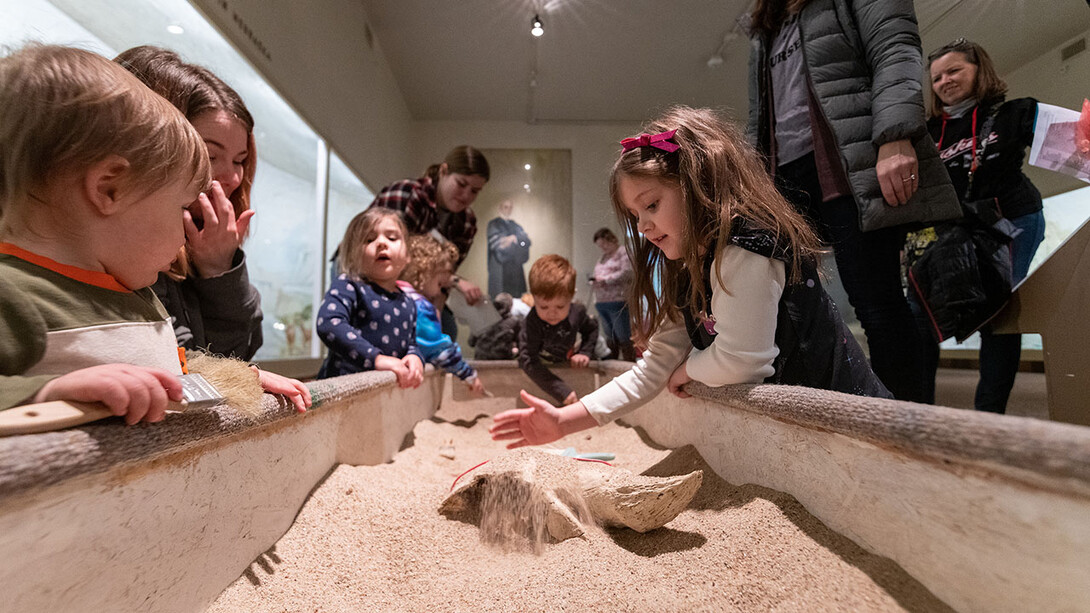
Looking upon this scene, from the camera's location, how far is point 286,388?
907mm

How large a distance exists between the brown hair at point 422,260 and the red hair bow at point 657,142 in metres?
1.96

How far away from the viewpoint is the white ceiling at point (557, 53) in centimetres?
393

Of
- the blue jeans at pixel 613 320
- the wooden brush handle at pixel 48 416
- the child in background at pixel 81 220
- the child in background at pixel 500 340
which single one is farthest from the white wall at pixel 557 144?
the wooden brush handle at pixel 48 416

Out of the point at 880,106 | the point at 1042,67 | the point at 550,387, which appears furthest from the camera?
the point at 550,387

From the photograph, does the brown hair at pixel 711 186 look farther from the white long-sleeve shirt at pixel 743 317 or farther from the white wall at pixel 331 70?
the white wall at pixel 331 70

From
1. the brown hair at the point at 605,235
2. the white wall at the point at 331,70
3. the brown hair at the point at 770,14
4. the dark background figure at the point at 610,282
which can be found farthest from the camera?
the brown hair at the point at 605,235

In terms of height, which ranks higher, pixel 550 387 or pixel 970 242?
pixel 970 242

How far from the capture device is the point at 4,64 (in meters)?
0.56

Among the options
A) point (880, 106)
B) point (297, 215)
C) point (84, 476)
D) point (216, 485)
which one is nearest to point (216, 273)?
point (216, 485)

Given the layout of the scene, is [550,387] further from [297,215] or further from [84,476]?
[84,476]

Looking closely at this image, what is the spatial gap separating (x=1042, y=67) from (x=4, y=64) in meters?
1.53

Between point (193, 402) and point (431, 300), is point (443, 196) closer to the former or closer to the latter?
point (431, 300)

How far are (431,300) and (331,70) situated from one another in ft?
6.48

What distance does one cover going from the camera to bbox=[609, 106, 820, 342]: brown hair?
42.6 inches
